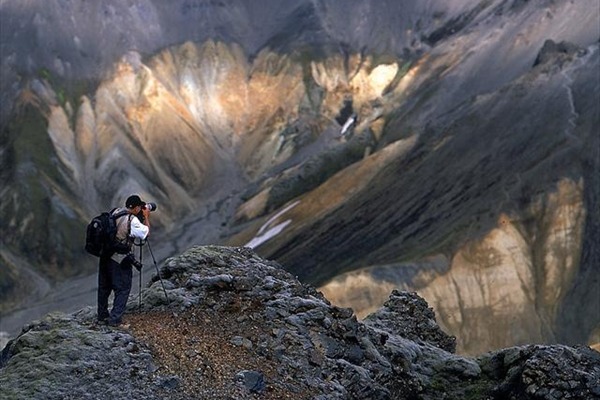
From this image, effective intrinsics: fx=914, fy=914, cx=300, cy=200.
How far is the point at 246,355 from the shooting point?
14953mm

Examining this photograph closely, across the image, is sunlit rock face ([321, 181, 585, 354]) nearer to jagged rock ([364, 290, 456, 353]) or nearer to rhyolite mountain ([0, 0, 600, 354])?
rhyolite mountain ([0, 0, 600, 354])

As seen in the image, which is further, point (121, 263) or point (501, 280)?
point (501, 280)

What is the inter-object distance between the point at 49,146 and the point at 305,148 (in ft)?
128

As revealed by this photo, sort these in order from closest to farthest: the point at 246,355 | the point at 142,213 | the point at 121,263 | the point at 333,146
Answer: the point at 246,355
the point at 121,263
the point at 142,213
the point at 333,146

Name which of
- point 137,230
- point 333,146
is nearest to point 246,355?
point 137,230

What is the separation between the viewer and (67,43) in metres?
142

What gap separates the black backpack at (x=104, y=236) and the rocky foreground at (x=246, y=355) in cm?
125

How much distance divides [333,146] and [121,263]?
104 metres

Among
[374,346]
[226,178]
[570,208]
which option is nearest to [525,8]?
[226,178]

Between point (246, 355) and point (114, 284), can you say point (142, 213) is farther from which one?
point (246, 355)

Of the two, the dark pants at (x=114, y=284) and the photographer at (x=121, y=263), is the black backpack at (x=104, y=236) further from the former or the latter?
the dark pants at (x=114, y=284)

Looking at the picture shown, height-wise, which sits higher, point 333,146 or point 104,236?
point 333,146

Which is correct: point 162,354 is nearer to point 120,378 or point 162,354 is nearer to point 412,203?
point 120,378

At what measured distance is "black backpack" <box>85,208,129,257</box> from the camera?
15.0 metres
